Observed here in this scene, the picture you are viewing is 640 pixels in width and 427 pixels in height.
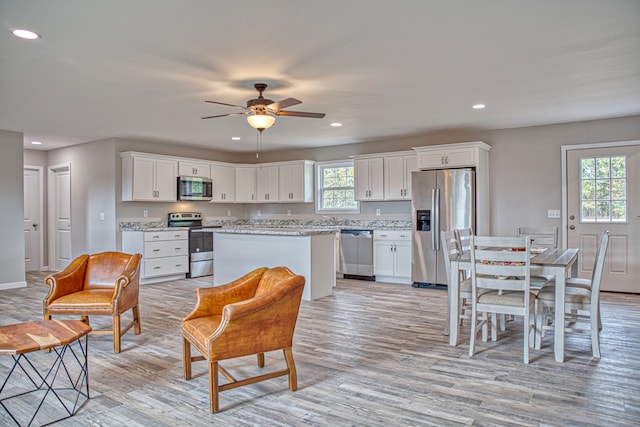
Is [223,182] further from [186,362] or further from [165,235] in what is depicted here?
[186,362]

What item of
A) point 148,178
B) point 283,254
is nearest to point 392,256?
point 283,254

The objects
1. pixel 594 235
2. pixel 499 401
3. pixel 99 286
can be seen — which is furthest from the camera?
pixel 594 235

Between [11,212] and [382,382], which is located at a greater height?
[11,212]

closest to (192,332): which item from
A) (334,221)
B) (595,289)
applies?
(595,289)

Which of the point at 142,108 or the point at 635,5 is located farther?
the point at 142,108

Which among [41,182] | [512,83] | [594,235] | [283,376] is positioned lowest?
[283,376]

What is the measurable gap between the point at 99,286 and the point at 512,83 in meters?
4.33

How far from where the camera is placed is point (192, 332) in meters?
2.76

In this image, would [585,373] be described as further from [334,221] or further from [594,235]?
[334,221]

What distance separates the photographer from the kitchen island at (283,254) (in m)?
5.39

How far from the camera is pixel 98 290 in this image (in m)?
4.01

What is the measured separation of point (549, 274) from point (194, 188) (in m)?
6.02

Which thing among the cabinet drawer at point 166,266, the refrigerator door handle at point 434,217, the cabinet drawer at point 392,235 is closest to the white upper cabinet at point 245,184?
the cabinet drawer at point 166,266

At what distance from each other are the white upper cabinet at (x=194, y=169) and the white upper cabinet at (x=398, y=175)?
3317 millimetres
